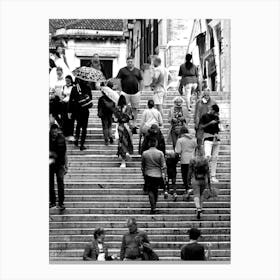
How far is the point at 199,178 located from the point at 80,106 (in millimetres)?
3521

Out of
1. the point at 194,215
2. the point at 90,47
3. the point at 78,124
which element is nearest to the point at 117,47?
the point at 90,47

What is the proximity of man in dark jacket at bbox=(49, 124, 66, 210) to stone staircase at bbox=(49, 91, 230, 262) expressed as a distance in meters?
0.23

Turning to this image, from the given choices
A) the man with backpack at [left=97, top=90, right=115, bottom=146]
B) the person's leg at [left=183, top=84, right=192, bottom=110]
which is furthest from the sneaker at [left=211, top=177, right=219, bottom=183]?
the person's leg at [left=183, top=84, right=192, bottom=110]

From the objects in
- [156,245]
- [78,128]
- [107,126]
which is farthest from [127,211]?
[107,126]

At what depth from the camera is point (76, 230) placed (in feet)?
64.3

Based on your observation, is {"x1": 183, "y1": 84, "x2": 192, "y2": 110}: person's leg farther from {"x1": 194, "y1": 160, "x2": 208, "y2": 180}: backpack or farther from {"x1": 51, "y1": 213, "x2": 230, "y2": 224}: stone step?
{"x1": 51, "y1": 213, "x2": 230, "y2": 224}: stone step

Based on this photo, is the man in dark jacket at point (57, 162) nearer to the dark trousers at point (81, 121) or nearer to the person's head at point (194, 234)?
the dark trousers at point (81, 121)

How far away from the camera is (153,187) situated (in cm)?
2023

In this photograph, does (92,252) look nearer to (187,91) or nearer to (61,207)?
(61,207)

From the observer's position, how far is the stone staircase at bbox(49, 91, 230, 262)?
757 inches

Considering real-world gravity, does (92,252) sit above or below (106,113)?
below

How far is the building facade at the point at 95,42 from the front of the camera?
3716 cm

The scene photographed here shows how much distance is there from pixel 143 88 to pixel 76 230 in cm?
761
